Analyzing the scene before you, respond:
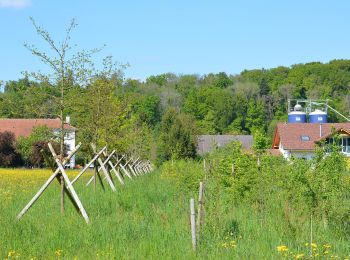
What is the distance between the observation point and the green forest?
18.8m

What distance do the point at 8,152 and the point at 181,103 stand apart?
2972 inches

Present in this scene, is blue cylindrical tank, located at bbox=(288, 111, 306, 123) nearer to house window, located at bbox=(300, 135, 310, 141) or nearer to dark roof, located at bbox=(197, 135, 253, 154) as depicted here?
dark roof, located at bbox=(197, 135, 253, 154)

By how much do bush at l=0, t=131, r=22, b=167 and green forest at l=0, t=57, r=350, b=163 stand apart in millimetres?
7186

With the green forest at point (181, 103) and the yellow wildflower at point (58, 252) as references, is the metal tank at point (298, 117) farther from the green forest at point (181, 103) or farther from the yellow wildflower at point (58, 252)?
the yellow wildflower at point (58, 252)

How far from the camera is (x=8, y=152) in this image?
77375mm

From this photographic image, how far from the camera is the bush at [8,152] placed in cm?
7606

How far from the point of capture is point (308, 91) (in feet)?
439

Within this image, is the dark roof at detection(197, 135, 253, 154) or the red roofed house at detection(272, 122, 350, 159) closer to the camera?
the dark roof at detection(197, 135, 253, 154)

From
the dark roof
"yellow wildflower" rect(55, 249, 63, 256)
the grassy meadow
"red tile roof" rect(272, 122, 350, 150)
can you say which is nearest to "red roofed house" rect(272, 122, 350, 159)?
"red tile roof" rect(272, 122, 350, 150)

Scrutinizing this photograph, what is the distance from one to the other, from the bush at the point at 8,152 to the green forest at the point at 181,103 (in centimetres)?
719

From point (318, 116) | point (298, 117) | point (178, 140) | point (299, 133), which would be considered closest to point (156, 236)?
point (178, 140)

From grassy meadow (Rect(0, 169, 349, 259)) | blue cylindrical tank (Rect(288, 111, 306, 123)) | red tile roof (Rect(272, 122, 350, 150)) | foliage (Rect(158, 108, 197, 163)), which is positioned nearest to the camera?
grassy meadow (Rect(0, 169, 349, 259))

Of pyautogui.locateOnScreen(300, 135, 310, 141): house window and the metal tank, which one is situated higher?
the metal tank

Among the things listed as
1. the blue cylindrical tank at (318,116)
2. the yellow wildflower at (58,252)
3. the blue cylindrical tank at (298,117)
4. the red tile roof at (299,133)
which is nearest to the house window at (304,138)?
the red tile roof at (299,133)
